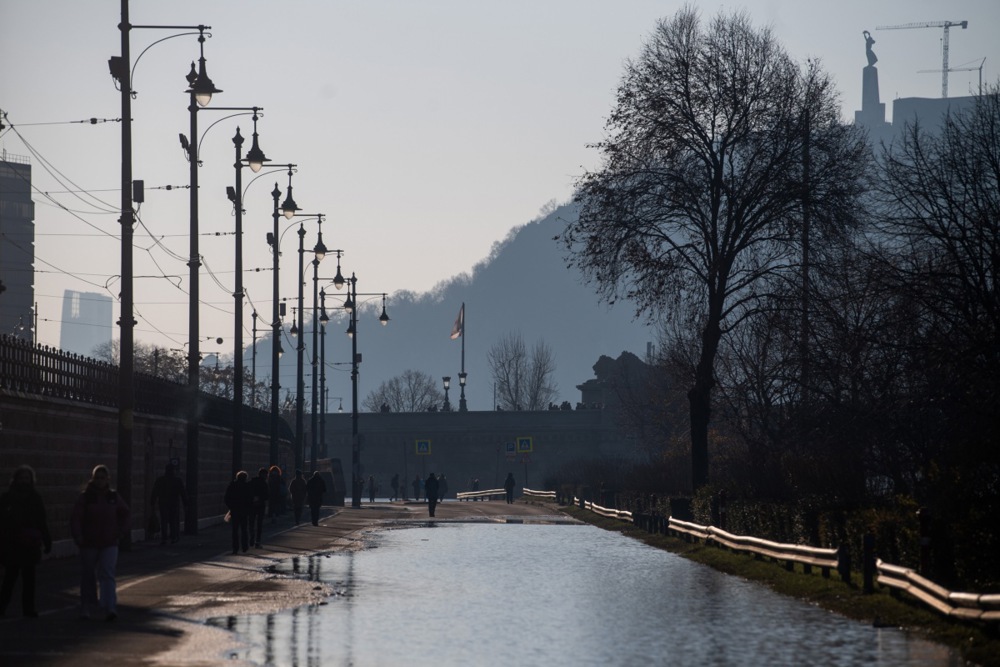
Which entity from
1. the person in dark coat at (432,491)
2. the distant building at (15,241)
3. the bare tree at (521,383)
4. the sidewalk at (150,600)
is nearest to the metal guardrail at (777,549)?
the sidewalk at (150,600)

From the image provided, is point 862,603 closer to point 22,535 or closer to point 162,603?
point 162,603

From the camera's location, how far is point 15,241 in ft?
557

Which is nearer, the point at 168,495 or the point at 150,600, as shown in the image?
the point at 150,600

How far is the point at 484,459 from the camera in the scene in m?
118

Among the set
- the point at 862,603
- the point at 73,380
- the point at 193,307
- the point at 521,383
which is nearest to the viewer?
the point at 862,603

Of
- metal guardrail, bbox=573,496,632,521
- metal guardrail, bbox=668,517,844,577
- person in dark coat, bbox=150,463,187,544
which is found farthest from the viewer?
metal guardrail, bbox=573,496,632,521

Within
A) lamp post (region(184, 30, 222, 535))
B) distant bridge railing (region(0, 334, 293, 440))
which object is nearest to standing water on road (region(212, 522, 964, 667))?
distant bridge railing (region(0, 334, 293, 440))

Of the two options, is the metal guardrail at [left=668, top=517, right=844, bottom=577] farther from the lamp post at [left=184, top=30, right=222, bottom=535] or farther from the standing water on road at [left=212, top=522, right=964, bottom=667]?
the lamp post at [left=184, top=30, right=222, bottom=535]

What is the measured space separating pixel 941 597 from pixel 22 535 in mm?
10156

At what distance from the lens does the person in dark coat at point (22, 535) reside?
17375 millimetres

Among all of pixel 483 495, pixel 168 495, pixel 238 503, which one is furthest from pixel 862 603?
pixel 483 495

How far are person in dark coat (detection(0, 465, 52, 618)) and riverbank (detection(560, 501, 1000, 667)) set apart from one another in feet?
30.7

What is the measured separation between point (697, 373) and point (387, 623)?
26914 mm

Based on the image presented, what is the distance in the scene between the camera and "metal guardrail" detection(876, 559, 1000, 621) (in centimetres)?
1485
